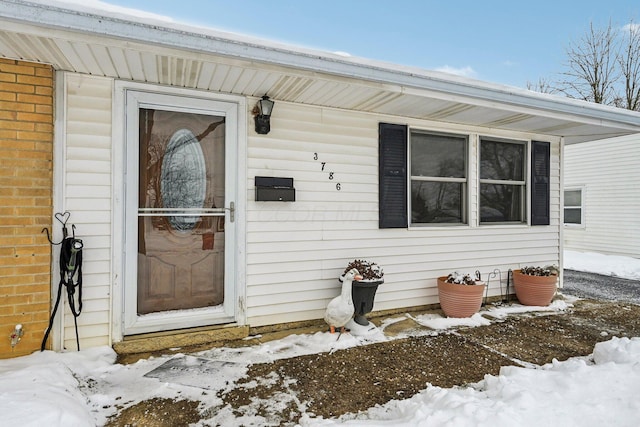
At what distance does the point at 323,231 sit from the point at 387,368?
4.77 feet

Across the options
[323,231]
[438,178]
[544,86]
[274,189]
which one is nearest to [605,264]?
[438,178]

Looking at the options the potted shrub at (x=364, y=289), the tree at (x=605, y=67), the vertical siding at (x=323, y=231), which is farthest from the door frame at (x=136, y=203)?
the tree at (x=605, y=67)

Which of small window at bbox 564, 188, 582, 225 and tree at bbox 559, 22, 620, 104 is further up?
tree at bbox 559, 22, 620, 104

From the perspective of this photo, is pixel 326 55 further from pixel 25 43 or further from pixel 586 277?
pixel 586 277

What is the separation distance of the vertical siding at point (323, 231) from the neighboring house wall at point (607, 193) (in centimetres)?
663

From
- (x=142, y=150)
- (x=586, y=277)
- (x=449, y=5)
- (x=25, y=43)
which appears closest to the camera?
(x=25, y=43)

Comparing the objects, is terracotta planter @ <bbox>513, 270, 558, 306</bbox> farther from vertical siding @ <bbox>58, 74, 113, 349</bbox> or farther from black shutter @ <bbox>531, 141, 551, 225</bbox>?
vertical siding @ <bbox>58, 74, 113, 349</bbox>

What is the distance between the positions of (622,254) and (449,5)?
838 cm

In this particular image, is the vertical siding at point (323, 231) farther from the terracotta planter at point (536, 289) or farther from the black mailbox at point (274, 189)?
the terracotta planter at point (536, 289)

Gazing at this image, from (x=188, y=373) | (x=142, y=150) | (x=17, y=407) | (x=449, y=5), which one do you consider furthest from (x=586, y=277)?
(x=449, y=5)

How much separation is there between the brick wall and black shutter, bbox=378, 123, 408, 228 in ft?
9.61

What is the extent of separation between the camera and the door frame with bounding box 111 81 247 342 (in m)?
2.79

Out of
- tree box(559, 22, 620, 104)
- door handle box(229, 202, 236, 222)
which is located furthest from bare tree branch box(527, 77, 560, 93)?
door handle box(229, 202, 236, 222)

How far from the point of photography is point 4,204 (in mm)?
2475
